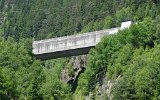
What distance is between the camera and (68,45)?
67.7 metres

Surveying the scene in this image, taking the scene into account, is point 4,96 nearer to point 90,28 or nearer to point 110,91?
point 110,91

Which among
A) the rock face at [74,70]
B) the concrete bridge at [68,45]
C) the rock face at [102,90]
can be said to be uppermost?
the concrete bridge at [68,45]

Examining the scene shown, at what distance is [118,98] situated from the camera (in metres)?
47.7

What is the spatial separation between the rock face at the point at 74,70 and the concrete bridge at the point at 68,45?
17.9 feet

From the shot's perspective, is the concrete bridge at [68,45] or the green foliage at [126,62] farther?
the concrete bridge at [68,45]

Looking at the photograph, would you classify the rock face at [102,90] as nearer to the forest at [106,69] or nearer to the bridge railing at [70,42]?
the forest at [106,69]

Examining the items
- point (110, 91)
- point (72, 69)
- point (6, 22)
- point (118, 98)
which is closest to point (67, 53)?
point (72, 69)

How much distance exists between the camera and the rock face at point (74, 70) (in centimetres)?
7450

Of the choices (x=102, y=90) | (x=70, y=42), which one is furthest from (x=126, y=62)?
(x=70, y=42)

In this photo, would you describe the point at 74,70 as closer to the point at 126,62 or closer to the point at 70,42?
the point at 70,42

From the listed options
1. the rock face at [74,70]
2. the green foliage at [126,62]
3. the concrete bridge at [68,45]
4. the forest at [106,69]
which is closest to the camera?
the forest at [106,69]

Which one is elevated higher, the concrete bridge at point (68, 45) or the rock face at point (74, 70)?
the concrete bridge at point (68, 45)

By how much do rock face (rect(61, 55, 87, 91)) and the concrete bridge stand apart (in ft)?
17.9

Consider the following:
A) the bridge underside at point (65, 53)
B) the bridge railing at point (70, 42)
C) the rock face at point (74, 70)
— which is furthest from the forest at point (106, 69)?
the bridge underside at point (65, 53)
